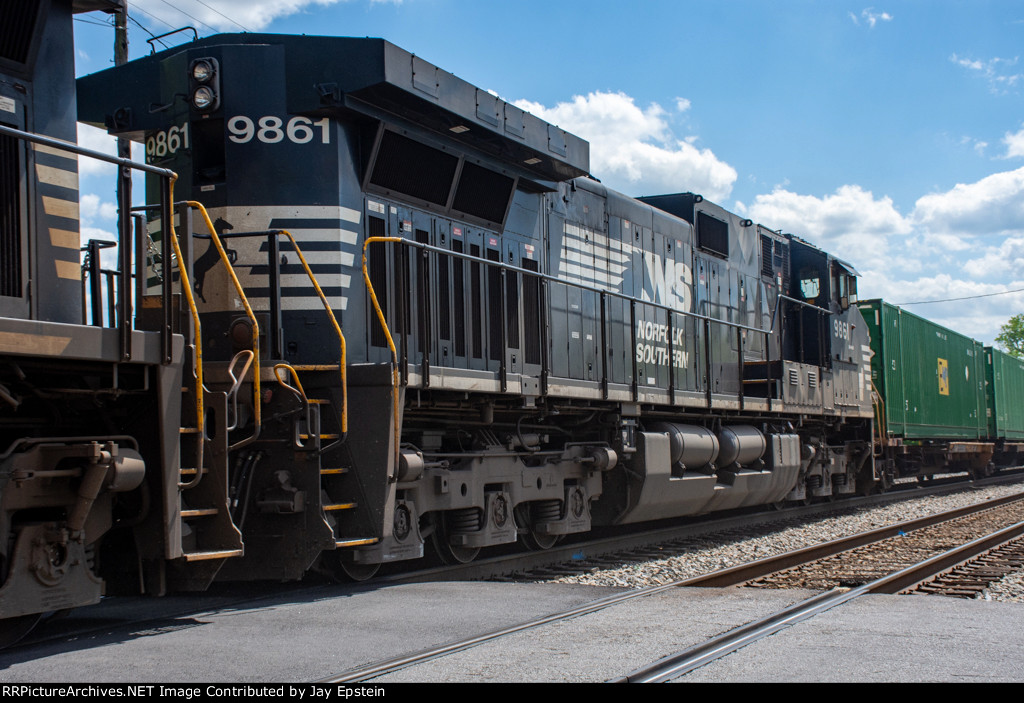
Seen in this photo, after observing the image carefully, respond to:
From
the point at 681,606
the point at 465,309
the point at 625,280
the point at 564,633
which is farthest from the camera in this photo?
the point at 625,280

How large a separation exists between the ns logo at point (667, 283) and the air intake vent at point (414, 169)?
11.3 feet

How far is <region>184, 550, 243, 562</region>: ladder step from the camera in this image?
16.4ft

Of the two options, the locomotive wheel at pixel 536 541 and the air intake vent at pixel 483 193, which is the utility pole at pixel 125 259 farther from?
the locomotive wheel at pixel 536 541

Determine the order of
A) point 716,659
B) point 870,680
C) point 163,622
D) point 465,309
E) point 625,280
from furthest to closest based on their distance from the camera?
1. point 625,280
2. point 465,309
3. point 163,622
4. point 716,659
5. point 870,680

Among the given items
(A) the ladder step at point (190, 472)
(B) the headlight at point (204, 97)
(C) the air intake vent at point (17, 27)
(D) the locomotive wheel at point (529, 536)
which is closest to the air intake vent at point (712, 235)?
(D) the locomotive wheel at point (529, 536)

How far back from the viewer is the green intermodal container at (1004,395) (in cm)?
2511

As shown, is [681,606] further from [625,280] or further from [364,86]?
[625,280]

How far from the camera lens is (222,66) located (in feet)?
22.0

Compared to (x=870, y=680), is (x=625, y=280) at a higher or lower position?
higher

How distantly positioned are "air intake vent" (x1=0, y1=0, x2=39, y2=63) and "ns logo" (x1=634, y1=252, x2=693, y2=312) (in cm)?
Result: 694

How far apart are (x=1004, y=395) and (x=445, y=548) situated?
22973 millimetres

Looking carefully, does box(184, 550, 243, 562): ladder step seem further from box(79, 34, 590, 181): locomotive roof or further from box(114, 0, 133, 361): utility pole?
box(79, 34, 590, 181): locomotive roof
